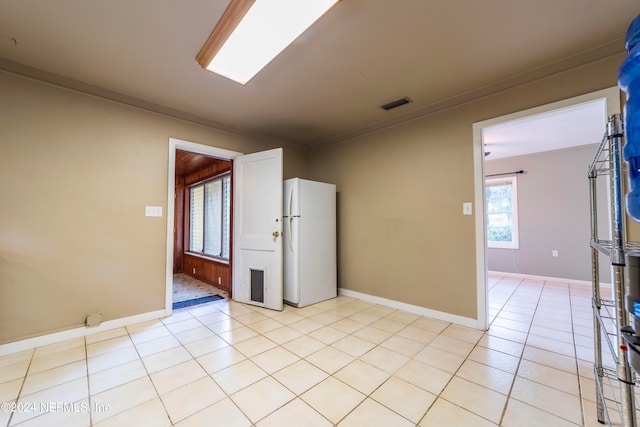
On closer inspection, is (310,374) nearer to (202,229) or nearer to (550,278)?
(202,229)

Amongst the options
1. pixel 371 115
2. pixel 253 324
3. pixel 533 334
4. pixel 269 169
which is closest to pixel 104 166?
pixel 269 169

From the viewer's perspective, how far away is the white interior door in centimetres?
322

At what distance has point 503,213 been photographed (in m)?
5.39

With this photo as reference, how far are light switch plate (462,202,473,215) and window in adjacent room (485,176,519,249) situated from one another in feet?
10.1

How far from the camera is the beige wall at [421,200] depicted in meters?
2.52

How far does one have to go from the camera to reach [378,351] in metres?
2.16

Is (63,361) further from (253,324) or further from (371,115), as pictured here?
(371,115)

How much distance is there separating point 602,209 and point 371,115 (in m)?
4.27

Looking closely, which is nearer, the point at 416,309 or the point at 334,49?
the point at 334,49

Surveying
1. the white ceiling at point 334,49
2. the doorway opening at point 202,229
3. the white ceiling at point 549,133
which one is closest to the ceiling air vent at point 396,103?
the white ceiling at point 334,49

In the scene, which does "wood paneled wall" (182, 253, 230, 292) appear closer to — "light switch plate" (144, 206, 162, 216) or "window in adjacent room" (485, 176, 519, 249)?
"light switch plate" (144, 206, 162, 216)

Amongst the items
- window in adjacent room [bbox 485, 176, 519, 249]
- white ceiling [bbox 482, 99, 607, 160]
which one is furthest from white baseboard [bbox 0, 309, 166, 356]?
window in adjacent room [bbox 485, 176, 519, 249]

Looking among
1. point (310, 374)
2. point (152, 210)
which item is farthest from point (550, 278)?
point (152, 210)

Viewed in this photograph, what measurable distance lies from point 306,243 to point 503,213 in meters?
4.64
